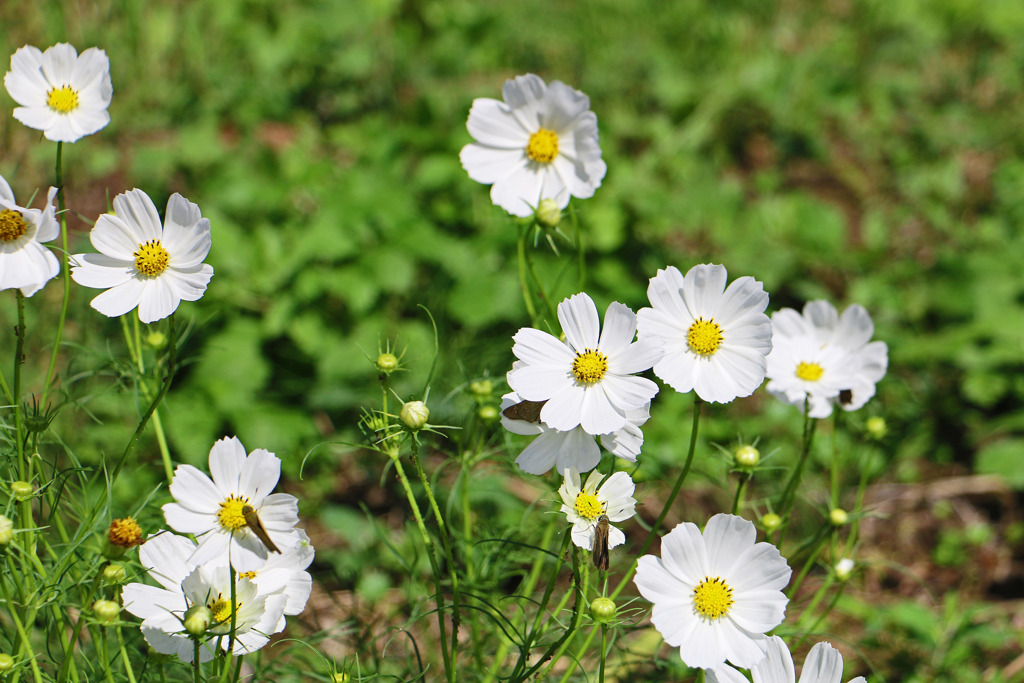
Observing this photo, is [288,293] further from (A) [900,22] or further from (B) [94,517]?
(A) [900,22]

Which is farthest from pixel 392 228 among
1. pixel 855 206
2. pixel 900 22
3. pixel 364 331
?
pixel 900 22

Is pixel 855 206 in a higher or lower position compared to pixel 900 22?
lower

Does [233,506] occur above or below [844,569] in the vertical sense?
below

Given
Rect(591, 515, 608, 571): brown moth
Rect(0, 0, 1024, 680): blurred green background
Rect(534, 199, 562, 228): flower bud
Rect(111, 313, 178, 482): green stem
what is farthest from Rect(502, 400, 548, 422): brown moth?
Rect(0, 0, 1024, 680): blurred green background

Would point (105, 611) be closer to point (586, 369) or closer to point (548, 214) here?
point (586, 369)

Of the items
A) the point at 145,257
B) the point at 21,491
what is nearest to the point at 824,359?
the point at 145,257

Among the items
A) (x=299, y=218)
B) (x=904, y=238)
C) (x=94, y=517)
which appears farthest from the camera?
(x=904, y=238)
